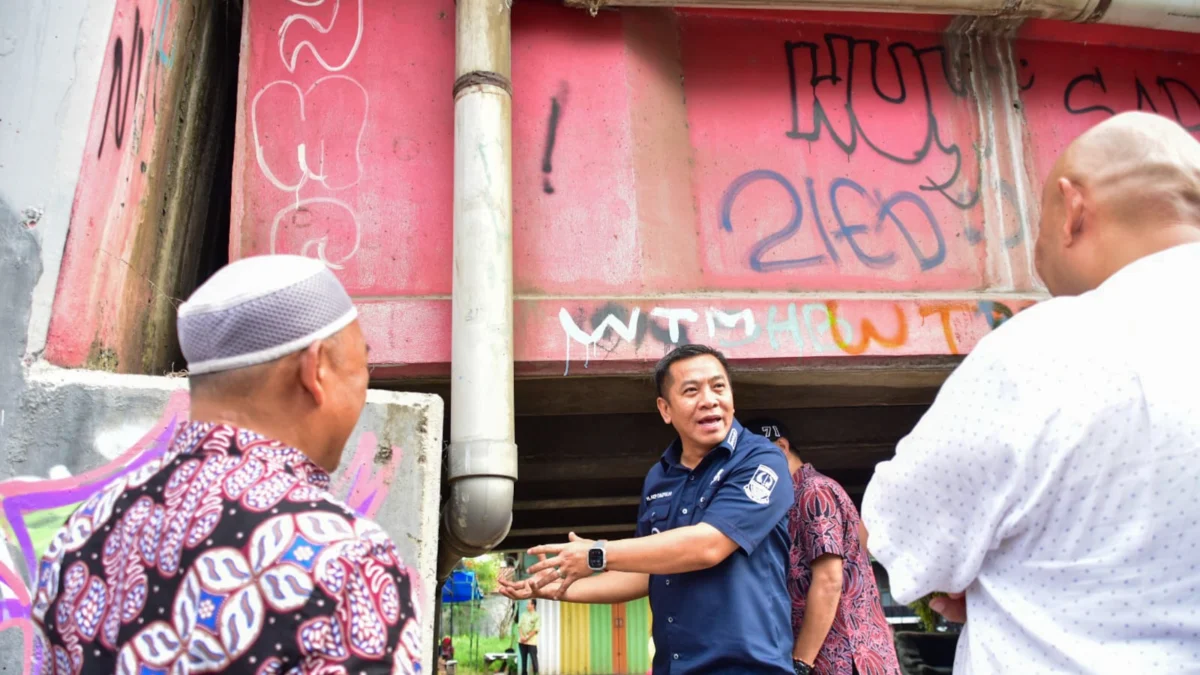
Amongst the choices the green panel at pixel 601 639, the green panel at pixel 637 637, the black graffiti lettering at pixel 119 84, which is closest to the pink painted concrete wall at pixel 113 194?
the black graffiti lettering at pixel 119 84

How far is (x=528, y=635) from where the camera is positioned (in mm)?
18016

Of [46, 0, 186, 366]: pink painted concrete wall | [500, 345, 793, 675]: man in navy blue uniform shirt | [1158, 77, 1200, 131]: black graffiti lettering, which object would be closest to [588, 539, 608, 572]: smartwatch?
[500, 345, 793, 675]: man in navy blue uniform shirt

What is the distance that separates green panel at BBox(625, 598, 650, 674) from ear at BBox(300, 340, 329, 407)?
18064 mm

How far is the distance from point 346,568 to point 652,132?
3719 mm

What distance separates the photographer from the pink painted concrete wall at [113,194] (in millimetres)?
3354

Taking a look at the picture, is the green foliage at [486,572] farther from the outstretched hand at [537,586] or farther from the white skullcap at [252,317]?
the white skullcap at [252,317]

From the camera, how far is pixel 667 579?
3277 millimetres

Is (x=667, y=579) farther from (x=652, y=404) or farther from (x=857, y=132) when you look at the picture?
(x=857, y=132)

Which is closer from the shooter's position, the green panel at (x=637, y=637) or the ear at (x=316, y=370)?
the ear at (x=316, y=370)

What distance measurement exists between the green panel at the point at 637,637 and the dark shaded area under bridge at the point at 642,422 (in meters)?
10.7

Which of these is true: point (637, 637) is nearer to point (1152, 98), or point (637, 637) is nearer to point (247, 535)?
point (1152, 98)

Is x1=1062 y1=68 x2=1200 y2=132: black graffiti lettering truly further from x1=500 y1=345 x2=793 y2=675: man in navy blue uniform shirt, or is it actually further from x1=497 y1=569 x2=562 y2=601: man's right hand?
x1=497 y1=569 x2=562 y2=601: man's right hand

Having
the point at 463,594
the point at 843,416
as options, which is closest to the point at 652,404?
the point at 843,416

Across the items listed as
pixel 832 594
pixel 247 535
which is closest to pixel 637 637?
pixel 832 594
